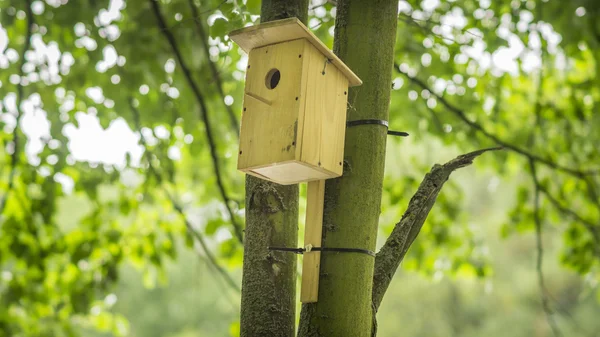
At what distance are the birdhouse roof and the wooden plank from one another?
0.96 feet

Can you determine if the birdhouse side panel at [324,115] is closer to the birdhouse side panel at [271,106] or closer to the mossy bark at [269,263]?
the birdhouse side panel at [271,106]

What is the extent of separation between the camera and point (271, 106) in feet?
5.38

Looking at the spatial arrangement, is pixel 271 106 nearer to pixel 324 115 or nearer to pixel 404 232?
pixel 324 115

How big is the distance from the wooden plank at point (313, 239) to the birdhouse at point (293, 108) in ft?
0.12

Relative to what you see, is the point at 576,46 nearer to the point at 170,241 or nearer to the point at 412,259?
the point at 412,259

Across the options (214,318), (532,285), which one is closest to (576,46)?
(532,285)

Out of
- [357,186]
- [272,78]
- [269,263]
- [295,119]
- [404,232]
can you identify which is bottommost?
[269,263]

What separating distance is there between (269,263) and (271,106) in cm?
41

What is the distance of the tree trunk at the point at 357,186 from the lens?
1.49 meters

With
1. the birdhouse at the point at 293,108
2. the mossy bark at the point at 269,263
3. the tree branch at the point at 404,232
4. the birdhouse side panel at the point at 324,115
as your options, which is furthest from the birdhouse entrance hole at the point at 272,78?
the tree branch at the point at 404,232

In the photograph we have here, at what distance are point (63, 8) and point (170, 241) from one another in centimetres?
160

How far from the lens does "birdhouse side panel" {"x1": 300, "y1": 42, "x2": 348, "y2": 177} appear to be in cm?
154

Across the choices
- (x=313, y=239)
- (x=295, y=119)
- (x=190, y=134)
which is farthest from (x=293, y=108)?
(x=190, y=134)

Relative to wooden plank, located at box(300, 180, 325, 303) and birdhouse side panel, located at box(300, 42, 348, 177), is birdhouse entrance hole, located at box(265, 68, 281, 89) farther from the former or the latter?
wooden plank, located at box(300, 180, 325, 303)
